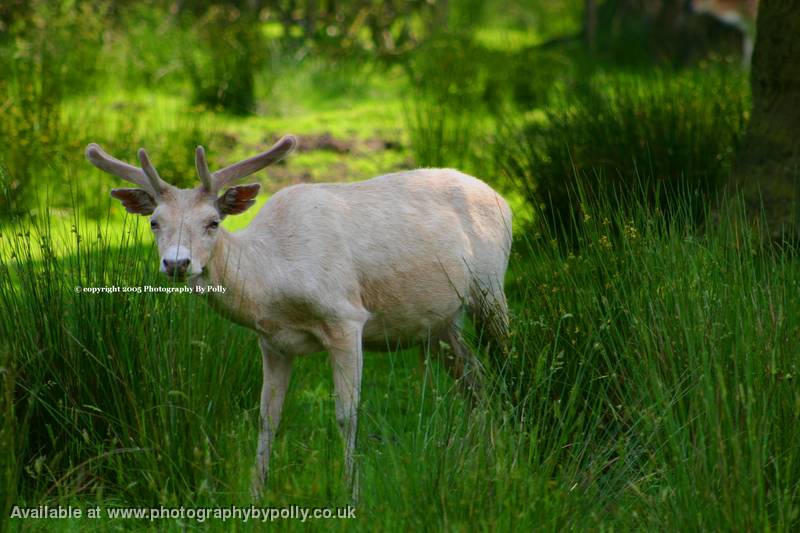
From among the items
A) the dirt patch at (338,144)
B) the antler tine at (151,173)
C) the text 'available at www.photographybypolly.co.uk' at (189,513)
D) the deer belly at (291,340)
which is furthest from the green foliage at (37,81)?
the text 'available at www.photographybypolly.co.uk' at (189,513)

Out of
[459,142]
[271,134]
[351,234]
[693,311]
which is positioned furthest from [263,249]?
[271,134]

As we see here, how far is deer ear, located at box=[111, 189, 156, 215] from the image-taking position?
4.29 meters

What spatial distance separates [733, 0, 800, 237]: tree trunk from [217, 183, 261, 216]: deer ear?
323cm

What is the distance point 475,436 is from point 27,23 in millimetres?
9772

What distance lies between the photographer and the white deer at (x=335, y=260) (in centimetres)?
422

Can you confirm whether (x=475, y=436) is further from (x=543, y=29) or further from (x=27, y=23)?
(x=543, y=29)

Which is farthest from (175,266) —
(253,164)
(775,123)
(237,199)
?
(775,123)

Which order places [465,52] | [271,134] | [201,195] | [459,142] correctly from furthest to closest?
[465,52] → [271,134] → [459,142] → [201,195]

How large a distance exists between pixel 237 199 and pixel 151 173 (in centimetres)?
39

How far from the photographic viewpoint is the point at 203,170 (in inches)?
164

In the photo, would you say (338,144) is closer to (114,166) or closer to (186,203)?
(114,166)

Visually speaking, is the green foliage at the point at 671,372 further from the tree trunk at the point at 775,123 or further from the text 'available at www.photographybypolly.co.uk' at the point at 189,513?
the tree trunk at the point at 775,123

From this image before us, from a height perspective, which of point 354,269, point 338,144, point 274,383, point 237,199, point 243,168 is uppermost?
point 243,168

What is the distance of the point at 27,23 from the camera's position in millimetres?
11984
